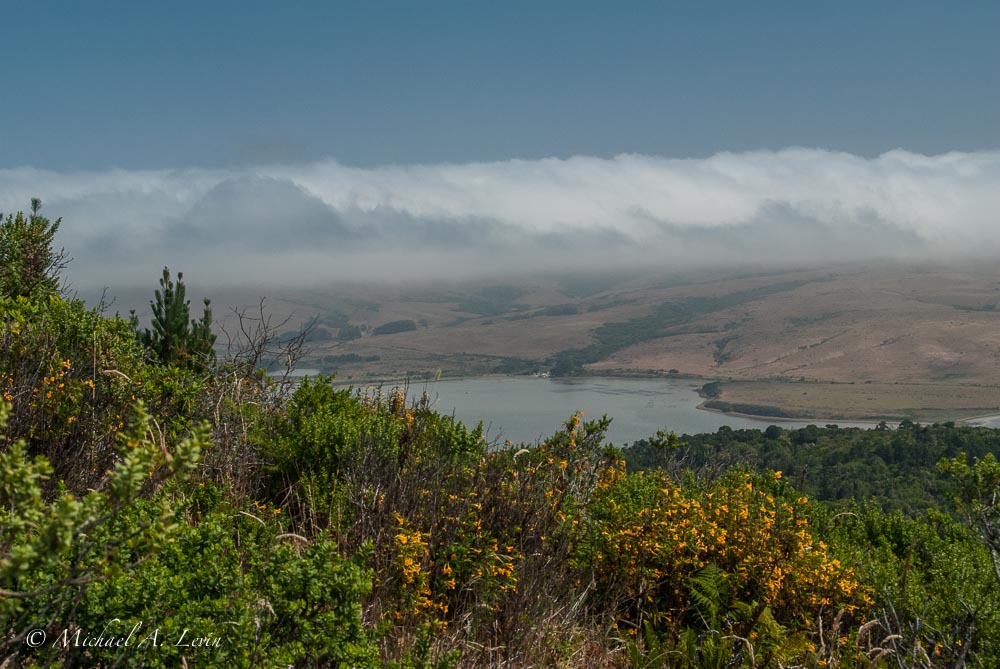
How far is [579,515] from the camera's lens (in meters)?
5.96

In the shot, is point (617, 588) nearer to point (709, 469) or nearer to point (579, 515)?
point (579, 515)

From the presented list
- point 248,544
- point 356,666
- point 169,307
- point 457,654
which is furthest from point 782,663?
point 169,307

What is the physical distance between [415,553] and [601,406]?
49.7 meters

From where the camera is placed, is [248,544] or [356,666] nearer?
[356,666]

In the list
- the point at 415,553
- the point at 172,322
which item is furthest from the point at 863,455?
the point at 415,553

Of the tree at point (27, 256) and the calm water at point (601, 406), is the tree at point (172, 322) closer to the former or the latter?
the tree at point (27, 256)

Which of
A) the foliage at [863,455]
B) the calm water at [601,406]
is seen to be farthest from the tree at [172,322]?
the calm water at [601,406]

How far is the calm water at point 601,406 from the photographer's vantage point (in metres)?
31.5

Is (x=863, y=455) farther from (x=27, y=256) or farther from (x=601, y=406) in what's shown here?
(x=601, y=406)

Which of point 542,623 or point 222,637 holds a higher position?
point 222,637

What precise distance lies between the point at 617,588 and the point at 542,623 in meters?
1.28

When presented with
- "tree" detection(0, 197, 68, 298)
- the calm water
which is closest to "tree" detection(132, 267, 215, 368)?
"tree" detection(0, 197, 68, 298)

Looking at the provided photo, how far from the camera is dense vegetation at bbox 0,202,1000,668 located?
2.91 metres

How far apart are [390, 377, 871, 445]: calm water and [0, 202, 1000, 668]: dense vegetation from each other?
1645 centimetres
